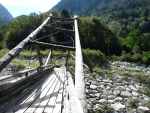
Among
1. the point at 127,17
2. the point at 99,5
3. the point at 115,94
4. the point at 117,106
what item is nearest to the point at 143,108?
Answer: the point at 117,106

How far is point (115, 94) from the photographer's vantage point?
11.6 metres

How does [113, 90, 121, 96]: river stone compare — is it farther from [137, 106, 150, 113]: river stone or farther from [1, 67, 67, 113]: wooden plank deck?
[1, 67, 67, 113]: wooden plank deck

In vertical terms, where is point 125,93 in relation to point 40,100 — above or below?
below

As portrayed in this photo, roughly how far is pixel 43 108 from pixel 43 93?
91 centimetres

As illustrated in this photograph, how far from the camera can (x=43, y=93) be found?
5.18m

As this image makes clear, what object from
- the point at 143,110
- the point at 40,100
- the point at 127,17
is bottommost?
the point at 143,110

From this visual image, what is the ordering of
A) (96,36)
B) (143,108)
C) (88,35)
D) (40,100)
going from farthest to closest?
1. (96,36)
2. (88,35)
3. (143,108)
4. (40,100)

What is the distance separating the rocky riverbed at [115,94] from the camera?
9.97 meters

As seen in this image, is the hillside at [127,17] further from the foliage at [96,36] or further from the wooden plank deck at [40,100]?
the wooden plank deck at [40,100]

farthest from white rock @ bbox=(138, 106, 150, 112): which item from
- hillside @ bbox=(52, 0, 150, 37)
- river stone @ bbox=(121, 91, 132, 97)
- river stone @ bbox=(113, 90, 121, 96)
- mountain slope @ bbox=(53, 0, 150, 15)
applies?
mountain slope @ bbox=(53, 0, 150, 15)

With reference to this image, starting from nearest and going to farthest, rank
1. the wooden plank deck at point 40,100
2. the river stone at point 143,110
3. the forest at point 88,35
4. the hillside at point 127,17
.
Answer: the wooden plank deck at point 40,100
the river stone at point 143,110
the forest at point 88,35
the hillside at point 127,17

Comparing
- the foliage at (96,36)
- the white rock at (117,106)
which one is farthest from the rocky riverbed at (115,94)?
the foliage at (96,36)

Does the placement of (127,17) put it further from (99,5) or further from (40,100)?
(40,100)

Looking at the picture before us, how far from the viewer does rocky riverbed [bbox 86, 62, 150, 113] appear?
32.7ft
